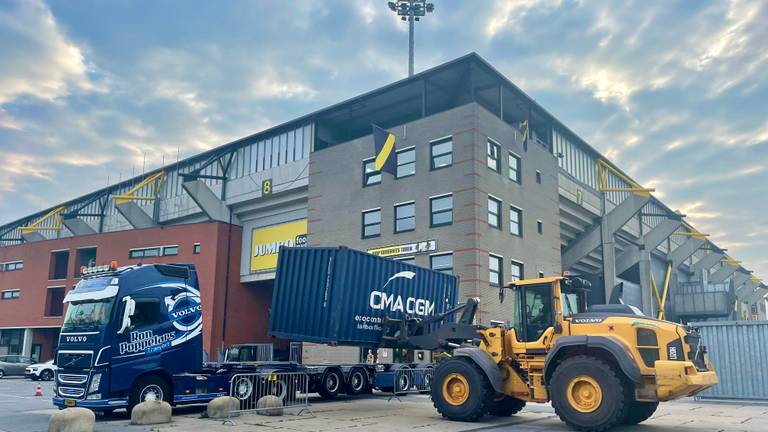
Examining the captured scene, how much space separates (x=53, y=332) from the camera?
48469 mm

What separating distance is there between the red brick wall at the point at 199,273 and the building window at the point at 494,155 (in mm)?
19475

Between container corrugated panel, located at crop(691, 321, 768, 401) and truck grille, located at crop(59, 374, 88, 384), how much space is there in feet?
55.1

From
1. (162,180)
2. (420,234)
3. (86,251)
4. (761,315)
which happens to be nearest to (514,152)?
(420,234)

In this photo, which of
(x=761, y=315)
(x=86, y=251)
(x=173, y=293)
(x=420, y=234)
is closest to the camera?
(x=173, y=293)

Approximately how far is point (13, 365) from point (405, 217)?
24.7 meters

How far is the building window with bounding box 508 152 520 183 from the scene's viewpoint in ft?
107

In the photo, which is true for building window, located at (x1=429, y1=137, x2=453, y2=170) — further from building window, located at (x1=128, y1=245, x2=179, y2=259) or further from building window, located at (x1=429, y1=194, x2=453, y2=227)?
building window, located at (x1=128, y1=245, x2=179, y2=259)

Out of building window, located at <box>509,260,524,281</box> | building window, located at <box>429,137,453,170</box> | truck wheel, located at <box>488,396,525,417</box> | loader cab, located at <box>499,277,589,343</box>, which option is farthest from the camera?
building window, located at <box>509,260,524,281</box>

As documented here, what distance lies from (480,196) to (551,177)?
8.74m

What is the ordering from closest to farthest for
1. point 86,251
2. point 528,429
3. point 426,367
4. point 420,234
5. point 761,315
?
point 528,429, point 426,367, point 420,234, point 86,251, point 761,315

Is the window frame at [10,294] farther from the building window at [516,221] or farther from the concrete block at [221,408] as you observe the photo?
the concrete block at [221,408]

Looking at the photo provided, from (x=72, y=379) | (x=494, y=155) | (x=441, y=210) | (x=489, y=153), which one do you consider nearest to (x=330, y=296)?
(x=72, y=379)

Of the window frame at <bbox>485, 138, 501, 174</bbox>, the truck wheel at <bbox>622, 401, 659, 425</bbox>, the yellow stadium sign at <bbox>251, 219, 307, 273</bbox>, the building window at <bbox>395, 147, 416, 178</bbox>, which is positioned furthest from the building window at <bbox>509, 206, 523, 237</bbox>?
the truck wheel at <bbox>622, 401, 659, 425</bbox>

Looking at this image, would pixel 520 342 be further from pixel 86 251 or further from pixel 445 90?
pixel 86 251
